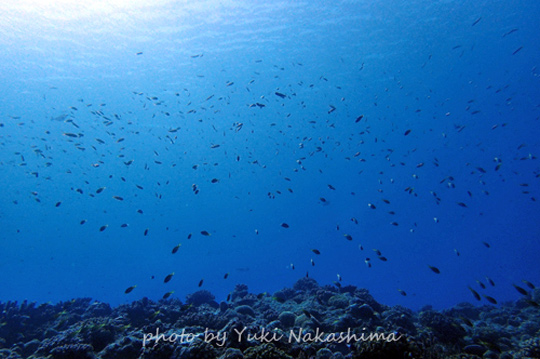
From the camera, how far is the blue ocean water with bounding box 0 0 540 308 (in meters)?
32.3

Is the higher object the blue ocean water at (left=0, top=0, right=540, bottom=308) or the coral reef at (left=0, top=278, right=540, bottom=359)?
the blue ocean water at (left=0, top=0, right=540, bottom=308)

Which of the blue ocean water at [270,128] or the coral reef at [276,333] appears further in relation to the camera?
the blue ocean water at [270,128]

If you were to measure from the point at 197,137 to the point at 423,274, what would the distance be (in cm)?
7679

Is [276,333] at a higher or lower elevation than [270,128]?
lower

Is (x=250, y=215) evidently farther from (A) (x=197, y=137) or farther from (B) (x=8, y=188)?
(B) (x=8, y=188)

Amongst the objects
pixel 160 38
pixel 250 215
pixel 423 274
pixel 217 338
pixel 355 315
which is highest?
pixel 250 215

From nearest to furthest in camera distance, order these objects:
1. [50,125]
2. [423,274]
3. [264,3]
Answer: [264,3]
[50,125]
[423,274]

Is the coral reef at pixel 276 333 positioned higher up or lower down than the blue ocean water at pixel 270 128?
lower down

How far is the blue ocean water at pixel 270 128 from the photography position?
3231 cm

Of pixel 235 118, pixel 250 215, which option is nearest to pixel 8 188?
pixel 235 118

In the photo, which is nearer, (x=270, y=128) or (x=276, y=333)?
(x=276, y=333)

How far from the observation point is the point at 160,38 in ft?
114

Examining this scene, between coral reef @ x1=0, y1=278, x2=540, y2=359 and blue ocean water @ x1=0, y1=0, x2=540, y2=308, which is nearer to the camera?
coral reef @ x1=0, y1=278, x2=540, y2=359

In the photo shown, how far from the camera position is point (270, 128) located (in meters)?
64.9
